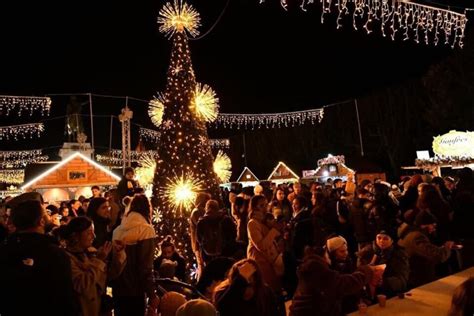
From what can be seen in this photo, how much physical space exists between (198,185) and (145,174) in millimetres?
1607

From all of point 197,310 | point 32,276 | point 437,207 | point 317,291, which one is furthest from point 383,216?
A: point 32,276

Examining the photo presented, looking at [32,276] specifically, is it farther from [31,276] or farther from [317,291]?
[317,291]

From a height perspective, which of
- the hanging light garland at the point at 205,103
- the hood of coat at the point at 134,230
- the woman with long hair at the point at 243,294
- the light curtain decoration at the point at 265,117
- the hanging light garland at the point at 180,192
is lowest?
the woman with long hair at the point at 243,294

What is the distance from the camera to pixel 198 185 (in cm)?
860

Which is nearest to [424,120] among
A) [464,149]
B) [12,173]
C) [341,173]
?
[341,173]

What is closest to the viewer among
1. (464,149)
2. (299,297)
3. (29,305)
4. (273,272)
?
(29,305)

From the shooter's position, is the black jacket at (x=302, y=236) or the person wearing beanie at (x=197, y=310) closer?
the person wearing beanie at (x=197, y=310)

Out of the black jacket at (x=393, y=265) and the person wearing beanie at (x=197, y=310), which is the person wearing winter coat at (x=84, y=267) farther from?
the black jacket at (x=393, y=265)

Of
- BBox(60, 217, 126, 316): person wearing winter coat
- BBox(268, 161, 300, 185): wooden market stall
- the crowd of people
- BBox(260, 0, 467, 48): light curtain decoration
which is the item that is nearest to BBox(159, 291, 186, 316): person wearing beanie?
the crowd of people

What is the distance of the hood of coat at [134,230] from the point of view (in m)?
4.73

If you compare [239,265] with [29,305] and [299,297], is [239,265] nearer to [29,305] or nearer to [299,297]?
[299,297]

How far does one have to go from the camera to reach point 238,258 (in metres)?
5.52

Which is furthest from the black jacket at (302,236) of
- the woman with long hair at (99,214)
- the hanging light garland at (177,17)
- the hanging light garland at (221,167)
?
the hanging light garland at (177,17)

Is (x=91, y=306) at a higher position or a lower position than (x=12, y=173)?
lower
